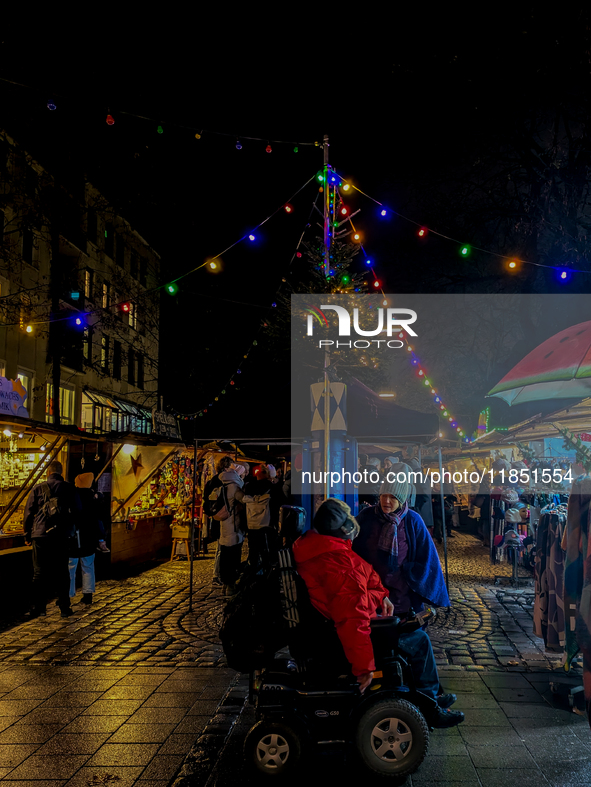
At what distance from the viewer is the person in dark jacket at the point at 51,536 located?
8.25m

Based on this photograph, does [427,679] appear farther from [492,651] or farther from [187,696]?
[492,651]

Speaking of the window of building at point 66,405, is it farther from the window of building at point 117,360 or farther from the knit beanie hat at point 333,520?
the knit beanie hat at point 333,520

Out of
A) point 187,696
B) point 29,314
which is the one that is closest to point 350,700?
point 187,696

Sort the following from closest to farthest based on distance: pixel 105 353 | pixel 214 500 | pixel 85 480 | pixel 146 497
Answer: pixel 85 480 < pixel 214 500 < pixel 146 497 < pixel 105 353

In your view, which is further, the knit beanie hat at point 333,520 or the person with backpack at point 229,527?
the person with backpack at point 229,527

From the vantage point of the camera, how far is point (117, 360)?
113ft

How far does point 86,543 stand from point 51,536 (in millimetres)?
582

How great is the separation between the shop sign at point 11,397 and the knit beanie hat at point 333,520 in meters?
6.94

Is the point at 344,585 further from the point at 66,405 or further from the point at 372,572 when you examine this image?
the point at 66,405

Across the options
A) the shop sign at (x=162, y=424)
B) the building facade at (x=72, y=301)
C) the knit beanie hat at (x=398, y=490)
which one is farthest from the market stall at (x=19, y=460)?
the shop sign at (x=162, y=424)

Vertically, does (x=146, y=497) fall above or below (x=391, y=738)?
above

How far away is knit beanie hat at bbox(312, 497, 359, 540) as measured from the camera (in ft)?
12.7

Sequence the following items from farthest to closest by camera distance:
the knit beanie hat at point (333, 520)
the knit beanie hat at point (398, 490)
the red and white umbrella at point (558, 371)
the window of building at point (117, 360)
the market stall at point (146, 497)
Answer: the window of building at point (117, 360) → the market stall at point (146, 497) → the red and white umbrella at point (558, 371) → the knit beanie hat at point (398, 490) → the knit beanie hat at point (333, 520)

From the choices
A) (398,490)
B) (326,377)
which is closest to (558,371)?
(398,490)
